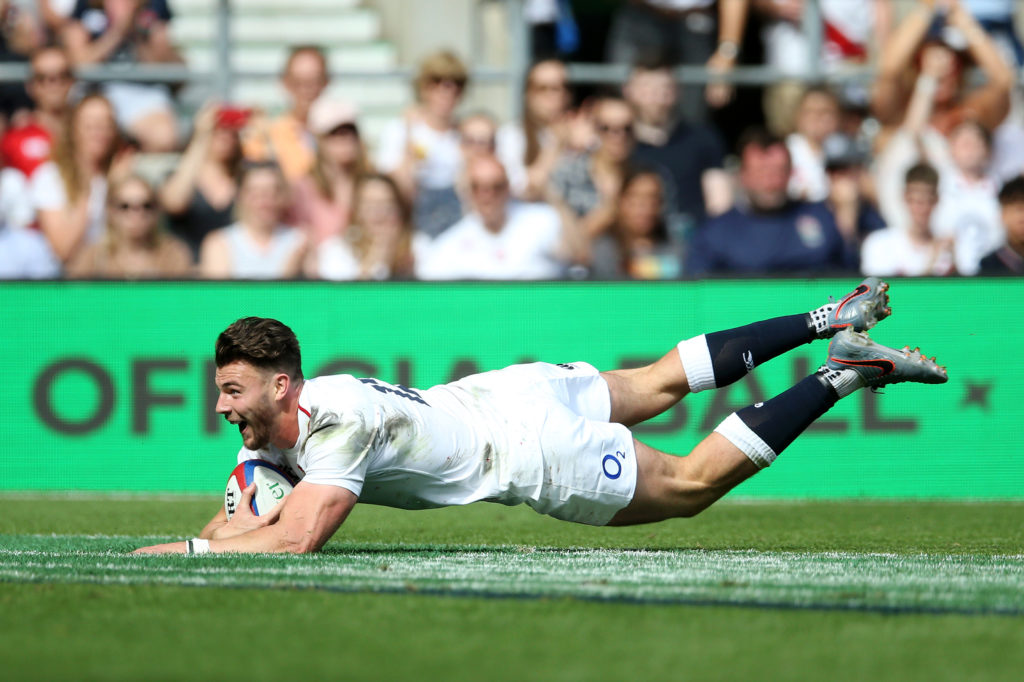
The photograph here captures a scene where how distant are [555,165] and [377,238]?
1573mm

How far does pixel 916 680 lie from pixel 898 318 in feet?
21.2

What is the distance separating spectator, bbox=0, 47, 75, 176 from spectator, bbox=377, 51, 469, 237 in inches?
103

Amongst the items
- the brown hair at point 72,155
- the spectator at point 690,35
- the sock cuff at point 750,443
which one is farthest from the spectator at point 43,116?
the sock cuff at point 750,443

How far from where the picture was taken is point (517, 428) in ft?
19.9

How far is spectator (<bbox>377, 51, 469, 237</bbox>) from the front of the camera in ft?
36.9

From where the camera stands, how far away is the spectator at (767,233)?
34.7 ft

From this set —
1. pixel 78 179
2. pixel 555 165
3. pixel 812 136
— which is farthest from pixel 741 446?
pixel 78 179

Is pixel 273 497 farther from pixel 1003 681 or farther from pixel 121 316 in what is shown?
pixel 121 316

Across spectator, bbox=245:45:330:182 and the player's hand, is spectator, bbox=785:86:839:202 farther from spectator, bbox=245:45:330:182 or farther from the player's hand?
the player's hand

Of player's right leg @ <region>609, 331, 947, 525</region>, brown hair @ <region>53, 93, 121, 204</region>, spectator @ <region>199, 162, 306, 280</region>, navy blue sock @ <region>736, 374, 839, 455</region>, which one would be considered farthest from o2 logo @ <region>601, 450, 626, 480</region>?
brown hair @ <region>53, 93, 121, 204</region>

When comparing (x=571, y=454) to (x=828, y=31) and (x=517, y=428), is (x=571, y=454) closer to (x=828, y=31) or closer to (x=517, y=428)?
(x=517, y=428)

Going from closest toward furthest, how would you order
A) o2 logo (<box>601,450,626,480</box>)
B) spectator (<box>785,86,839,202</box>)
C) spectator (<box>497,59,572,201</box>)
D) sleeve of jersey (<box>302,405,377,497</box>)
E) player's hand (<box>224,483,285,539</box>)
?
1. sleeve of jersey (<box>302,405,377,497</box>)
2. player's hand (<box>224,483,285,539</box>)
3. o2 logo (<box>601,450,626,480</box>)
4. spectator (<box>497,59,572,201</box>)
5. spectator (<box>785,86,839,202</box>)

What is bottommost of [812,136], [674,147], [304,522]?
[304,522]

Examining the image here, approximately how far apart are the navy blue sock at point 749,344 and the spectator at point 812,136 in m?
5.19
